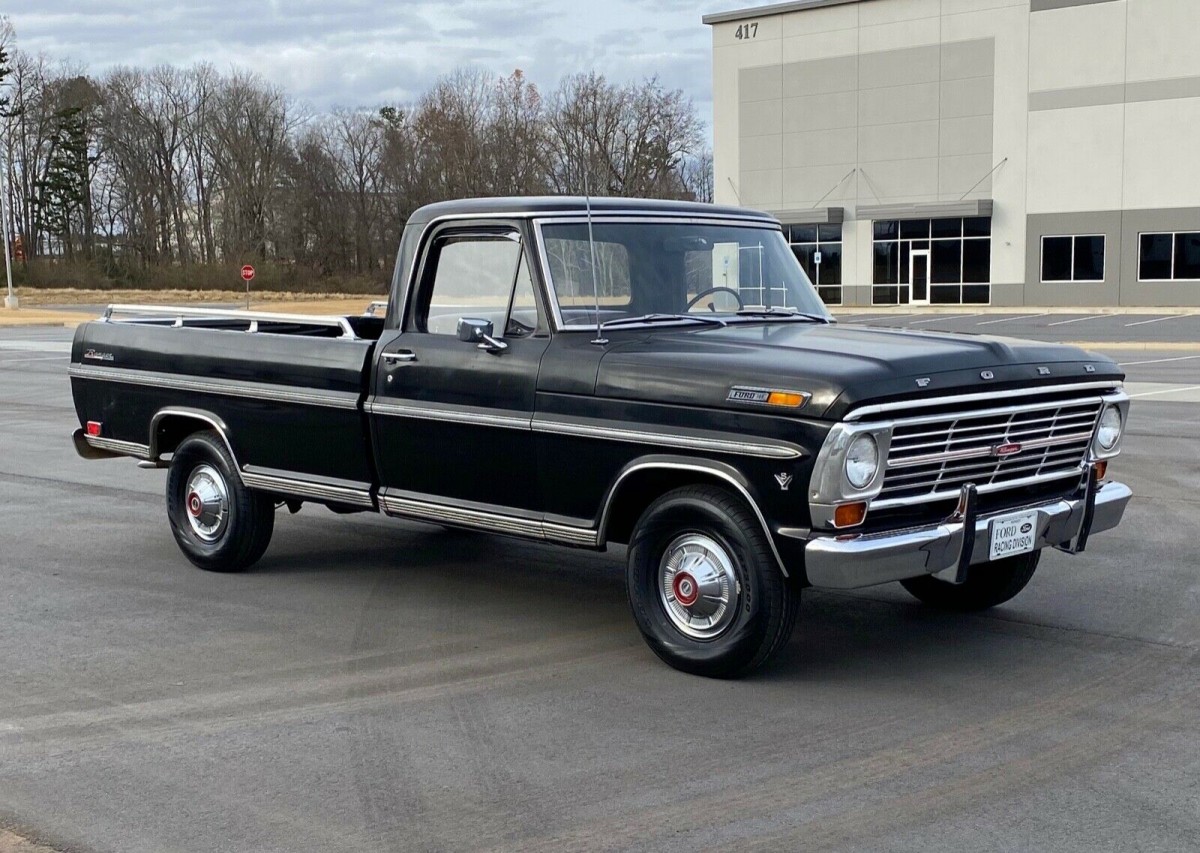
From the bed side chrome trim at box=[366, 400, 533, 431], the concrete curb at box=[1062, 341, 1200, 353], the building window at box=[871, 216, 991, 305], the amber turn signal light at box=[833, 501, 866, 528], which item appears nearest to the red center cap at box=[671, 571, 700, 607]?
the amber turn signal light at box=[833, 501, 866, 528]

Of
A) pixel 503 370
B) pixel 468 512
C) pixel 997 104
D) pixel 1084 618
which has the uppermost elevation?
pixel 997 104

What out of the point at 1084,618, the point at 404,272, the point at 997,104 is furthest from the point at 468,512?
the point at 997,104

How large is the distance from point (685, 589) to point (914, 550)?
1020 millimetres

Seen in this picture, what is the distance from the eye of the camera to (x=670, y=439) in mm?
5738

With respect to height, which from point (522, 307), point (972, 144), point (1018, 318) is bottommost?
point (1018, 318)

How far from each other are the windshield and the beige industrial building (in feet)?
151

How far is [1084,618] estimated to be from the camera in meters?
6.86

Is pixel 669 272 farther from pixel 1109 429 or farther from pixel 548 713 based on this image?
pixel 548 713

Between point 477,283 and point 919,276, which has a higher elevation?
point 477,283

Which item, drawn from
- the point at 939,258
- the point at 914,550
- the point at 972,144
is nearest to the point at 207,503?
the point at 914,550

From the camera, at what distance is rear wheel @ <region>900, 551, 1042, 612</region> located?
6887mm

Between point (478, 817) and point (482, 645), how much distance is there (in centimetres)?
210

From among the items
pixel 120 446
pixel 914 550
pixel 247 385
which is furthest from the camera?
pixel 120 446

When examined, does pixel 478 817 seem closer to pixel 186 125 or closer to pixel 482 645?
pixel 482 645
